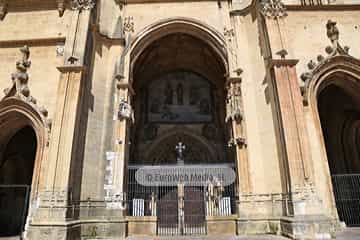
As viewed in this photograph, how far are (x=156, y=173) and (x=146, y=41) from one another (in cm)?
548

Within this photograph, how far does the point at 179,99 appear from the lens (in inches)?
591

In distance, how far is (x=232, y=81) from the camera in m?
10.4

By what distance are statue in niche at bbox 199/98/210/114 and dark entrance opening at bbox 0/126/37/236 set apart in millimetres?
8121

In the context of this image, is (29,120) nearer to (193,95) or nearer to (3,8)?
(3,8)

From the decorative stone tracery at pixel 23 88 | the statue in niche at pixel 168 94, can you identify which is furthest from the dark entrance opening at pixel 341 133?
the decorative stone tracery at pixel 23 88

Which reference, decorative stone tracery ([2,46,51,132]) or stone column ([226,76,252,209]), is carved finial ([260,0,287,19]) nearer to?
stone column ([226,76,252,209])

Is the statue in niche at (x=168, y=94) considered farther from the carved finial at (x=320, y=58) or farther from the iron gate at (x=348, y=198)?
the iron gate at (x=348, y=198)

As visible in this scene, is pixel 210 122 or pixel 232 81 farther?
pixel 210 122

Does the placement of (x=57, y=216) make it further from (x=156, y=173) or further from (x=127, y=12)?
(x=127, y=12)

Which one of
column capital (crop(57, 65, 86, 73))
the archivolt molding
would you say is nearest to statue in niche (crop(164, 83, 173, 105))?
column capital (crop(57, 65, 86, 73))

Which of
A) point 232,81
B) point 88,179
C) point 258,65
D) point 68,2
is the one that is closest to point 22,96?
point 88,179

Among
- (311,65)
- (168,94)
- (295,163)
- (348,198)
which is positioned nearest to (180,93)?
(168,94)

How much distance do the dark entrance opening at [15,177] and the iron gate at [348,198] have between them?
36.9 ft

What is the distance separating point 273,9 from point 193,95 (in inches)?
265
